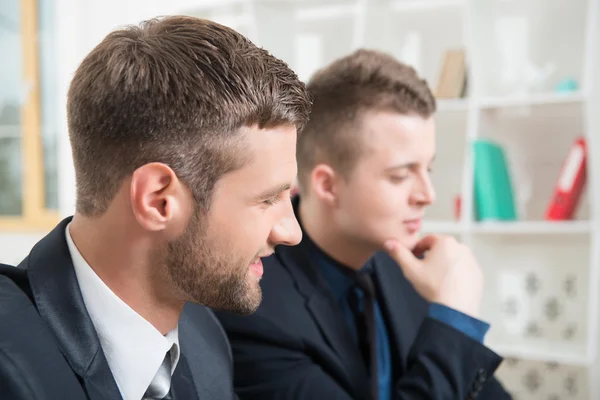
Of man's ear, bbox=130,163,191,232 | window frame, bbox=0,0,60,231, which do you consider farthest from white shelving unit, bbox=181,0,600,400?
man's ear, bbox=130,163,191,232

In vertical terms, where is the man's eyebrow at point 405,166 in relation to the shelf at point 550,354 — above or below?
above

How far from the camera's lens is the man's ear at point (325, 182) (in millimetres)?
1654

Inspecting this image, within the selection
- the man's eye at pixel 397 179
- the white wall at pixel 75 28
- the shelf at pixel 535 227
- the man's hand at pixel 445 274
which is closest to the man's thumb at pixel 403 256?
the man's hand at pixel 445 274

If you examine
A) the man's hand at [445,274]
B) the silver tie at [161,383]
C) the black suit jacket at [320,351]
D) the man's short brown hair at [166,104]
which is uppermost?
the man's short brown hair at [166,104]

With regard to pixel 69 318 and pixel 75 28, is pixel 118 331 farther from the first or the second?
pixel 75 28

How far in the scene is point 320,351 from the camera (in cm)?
141

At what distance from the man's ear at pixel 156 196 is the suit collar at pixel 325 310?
607mm

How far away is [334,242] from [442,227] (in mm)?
1337

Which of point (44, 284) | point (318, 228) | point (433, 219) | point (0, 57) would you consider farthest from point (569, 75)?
point (0, 57)

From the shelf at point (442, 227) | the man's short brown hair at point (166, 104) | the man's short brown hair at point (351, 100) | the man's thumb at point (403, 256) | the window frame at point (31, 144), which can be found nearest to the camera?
the man's short brown hair at point (166, 104)

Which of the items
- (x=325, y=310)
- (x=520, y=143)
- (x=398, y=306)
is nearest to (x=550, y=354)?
(x=520, y=143)

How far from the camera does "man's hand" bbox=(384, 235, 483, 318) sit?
1.43 meters

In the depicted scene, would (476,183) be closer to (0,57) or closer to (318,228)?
(318,228)

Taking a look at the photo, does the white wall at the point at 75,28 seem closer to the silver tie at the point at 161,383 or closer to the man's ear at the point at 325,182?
the man's ear at the point at 325,182
